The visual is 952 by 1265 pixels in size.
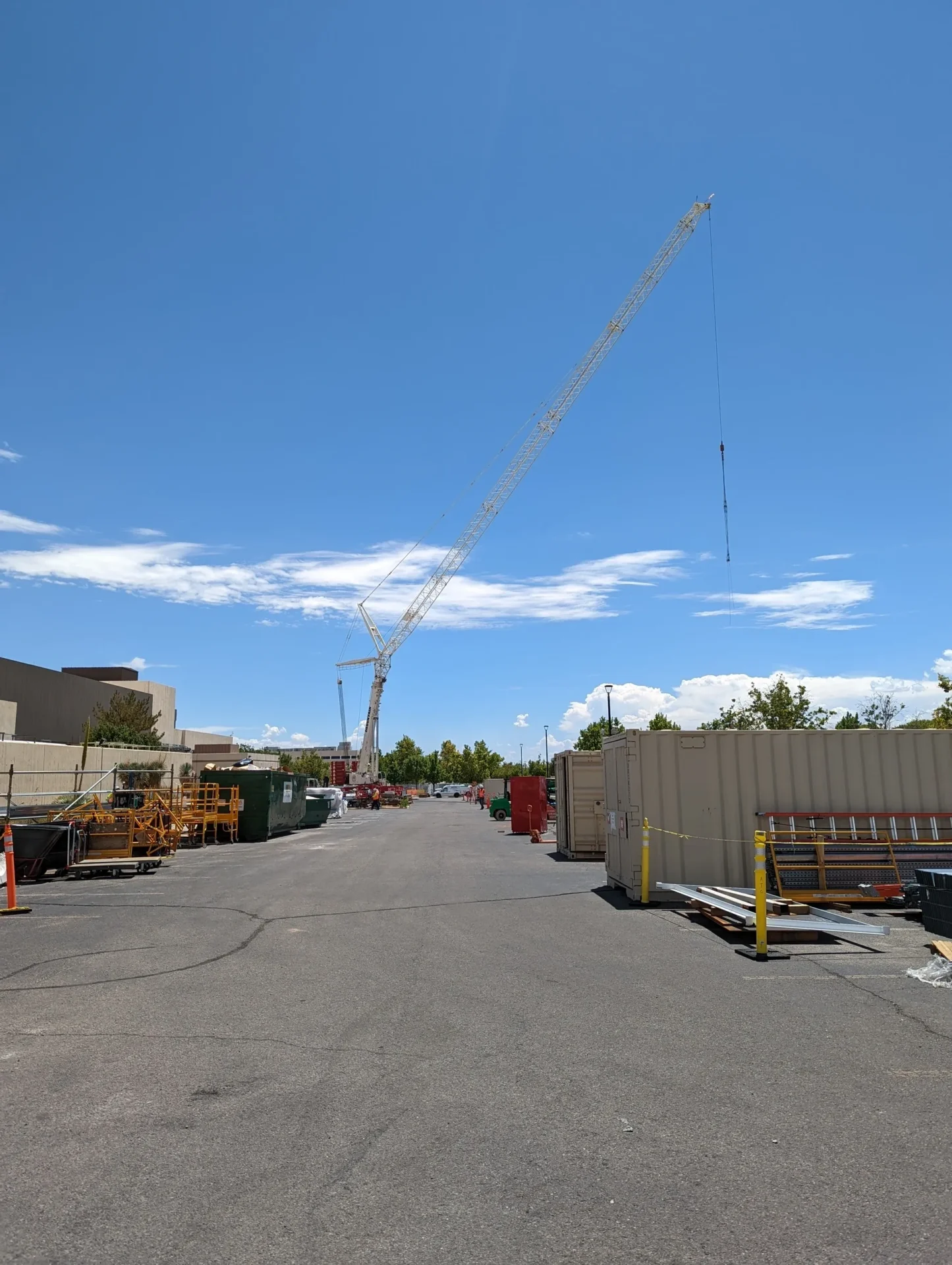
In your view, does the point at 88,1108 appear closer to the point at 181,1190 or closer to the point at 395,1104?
the point at 181,1190

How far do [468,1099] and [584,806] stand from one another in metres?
18.8

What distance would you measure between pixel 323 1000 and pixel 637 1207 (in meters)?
4.44

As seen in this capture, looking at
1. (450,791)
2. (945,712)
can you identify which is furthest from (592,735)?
(945,712)

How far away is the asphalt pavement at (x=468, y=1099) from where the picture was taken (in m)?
3.95

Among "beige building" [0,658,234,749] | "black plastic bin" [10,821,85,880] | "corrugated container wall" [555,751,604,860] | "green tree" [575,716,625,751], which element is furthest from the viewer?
"green tree" [575,716,625,751]

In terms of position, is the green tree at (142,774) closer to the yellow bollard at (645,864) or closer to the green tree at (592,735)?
the yellow bollard at (645,864)

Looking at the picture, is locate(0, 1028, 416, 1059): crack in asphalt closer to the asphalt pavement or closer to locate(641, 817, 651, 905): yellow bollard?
the asphalt pavement

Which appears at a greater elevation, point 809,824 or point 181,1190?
point 809,824

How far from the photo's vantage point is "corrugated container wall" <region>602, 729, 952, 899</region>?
14.8m

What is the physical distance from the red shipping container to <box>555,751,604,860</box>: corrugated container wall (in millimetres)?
11779

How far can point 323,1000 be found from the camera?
805 centimetres

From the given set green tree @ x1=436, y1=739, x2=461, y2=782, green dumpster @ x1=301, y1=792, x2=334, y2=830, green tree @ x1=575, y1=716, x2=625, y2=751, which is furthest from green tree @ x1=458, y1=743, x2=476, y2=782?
green dumpster @ x1=301, y1=792, x2=334, y2=830

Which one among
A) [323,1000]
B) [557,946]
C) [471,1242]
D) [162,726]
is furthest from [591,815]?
[162,726]

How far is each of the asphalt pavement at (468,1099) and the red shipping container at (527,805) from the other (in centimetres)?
2483
